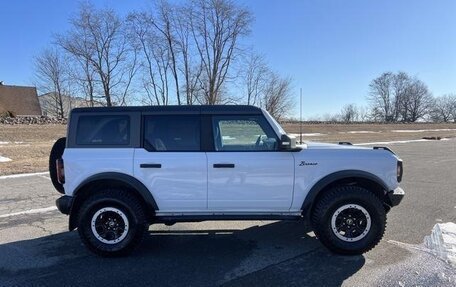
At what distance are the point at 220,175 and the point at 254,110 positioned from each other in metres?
0.90

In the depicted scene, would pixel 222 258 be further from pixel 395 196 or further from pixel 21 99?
pixel 21 99

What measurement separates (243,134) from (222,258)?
1.49 meters

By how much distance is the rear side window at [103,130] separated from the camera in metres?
4.96

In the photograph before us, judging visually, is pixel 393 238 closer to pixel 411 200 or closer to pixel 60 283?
pixel 411 200

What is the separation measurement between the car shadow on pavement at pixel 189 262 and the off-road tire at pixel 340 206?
149 mm

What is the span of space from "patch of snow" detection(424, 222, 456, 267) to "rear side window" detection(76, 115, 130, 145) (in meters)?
3.92

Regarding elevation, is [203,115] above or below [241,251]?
above

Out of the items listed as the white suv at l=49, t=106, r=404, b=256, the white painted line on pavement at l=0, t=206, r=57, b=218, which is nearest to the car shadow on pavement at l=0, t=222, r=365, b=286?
the white suv at l=49, t=106, r=404, b=256

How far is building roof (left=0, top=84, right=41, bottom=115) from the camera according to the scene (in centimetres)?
5292

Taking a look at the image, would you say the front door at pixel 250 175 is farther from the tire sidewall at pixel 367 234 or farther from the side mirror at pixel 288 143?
the tire sidewall at pixel 367 234

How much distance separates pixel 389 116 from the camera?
359 ft

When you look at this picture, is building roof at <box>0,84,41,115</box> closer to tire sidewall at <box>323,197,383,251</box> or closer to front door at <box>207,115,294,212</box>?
front door at <box>207,115,294,212</box>

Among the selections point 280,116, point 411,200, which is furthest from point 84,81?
point 411,200

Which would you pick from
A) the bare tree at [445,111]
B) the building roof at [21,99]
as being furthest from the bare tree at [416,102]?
the building roof at [21,99]
